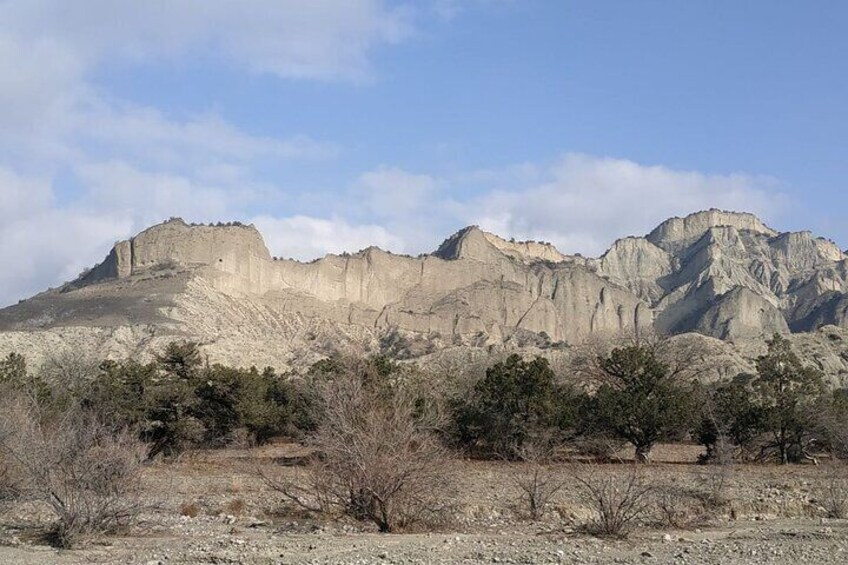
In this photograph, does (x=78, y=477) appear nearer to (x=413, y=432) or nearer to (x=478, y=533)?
(x=413, y=432)

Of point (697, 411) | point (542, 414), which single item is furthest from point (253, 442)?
point (697, 411)

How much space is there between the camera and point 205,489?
27.2 m

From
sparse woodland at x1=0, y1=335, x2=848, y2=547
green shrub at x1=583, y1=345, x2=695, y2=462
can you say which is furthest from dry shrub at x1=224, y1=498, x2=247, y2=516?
green shrub at x1=583, y1=345, x2=695, y2=462

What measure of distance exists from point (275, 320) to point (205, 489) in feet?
327

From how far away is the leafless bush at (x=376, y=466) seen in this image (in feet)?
60.2

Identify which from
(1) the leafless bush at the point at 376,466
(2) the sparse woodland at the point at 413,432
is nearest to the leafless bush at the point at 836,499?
(2) the sparse woodland at the point at 413,432

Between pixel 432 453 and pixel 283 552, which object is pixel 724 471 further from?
pixel 283 552

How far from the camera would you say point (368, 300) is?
149m

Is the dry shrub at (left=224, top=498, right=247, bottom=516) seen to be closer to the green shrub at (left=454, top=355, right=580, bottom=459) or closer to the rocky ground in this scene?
the rocky ground

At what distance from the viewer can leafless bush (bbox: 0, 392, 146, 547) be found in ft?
57.4

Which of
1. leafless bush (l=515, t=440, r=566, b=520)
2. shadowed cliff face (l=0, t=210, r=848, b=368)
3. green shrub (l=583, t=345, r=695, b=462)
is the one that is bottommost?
leafless bush (l=515, t=440, r=566, b=520)

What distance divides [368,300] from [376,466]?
13058 centimetres

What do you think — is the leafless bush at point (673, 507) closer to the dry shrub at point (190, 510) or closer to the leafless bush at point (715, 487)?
the leafless bush at point (715, 487)

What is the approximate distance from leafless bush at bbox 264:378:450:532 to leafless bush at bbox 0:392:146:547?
3177mm
